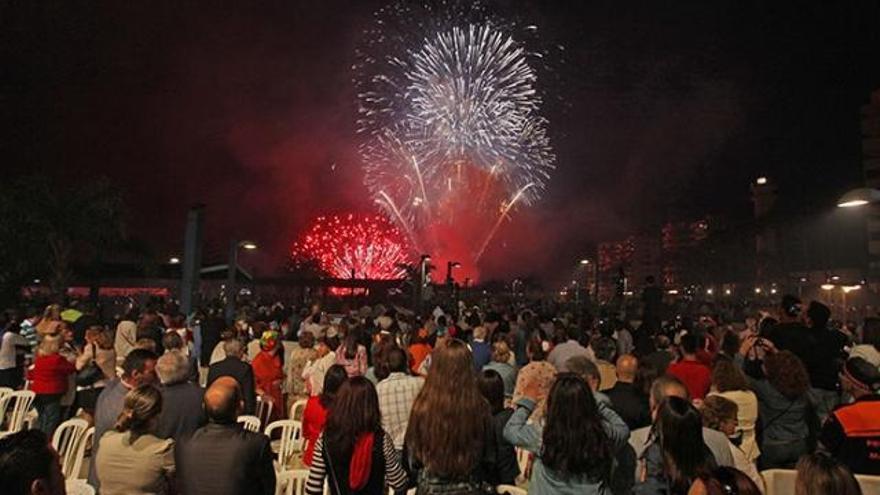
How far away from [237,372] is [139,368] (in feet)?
5.52

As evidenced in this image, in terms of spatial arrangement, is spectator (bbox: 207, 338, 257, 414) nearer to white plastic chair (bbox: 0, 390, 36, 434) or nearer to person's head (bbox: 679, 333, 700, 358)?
white plastic chair (bbox: 0, 390, 36, 434)

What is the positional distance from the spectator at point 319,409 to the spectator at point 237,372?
1.87 metres

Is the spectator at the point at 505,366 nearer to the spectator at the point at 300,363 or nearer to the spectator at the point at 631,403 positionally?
the spectator at the point at 631,403

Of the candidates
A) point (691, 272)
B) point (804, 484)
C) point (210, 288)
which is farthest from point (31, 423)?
point (691, 272)

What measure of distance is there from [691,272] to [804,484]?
90638mm

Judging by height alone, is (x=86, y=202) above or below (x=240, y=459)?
above

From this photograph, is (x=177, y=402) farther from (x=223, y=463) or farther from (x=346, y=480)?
(x=346, y=480)

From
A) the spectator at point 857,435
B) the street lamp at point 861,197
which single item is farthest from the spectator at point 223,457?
the street lamp at point 861,197

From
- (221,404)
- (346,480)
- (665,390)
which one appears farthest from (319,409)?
(665,390)

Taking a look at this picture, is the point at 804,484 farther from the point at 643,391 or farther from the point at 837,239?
the point at 837,239

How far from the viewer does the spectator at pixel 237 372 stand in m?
7.10

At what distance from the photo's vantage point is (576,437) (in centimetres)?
348

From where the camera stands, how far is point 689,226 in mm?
159250

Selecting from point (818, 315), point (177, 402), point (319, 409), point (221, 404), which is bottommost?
point (319, 409)
